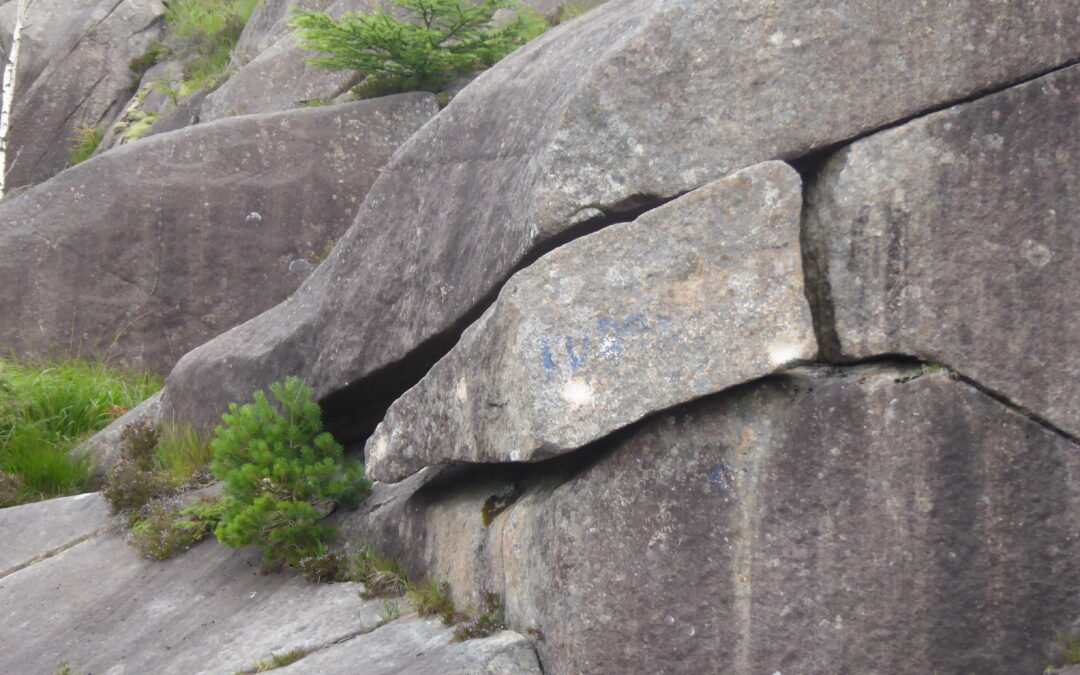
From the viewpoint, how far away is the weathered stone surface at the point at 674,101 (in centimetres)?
378

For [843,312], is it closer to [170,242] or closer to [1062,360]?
[1062,360]

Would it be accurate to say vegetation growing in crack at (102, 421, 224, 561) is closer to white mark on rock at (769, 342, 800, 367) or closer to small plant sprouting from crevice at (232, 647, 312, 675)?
small plant sprouting from crevice at (232, 647, 312, 675)

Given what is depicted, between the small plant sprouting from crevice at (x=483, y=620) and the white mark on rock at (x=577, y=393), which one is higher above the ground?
the white mark on rock at (x=577, y=393)

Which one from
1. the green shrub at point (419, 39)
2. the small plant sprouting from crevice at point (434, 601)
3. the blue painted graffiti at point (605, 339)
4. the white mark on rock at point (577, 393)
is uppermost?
the green shrub at point (419, 39)

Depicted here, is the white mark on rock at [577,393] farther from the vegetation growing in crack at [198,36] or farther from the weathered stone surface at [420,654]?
the vegetation growing in crack at [198,36]

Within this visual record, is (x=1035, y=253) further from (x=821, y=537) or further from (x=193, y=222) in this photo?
(x=193, y=222)

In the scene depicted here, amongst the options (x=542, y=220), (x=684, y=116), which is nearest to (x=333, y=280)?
(x=542, y=220)

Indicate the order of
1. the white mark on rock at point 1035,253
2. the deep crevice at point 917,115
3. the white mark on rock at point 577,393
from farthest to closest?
the white mark on rock at point 577,393 < the deep crevice at point 917,115 < the white mark on rock at point 1035,253

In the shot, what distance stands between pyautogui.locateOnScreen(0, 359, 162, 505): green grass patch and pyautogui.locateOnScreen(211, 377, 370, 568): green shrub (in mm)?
2728

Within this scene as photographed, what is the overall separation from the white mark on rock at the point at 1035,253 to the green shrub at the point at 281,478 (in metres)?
3.90

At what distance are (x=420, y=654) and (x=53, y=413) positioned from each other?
570 cm

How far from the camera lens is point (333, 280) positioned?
6.21 metres

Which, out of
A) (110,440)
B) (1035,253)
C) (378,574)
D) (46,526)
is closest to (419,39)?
(110,440)

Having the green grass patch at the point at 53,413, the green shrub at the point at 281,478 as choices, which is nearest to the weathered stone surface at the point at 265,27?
the green grass patch at the point at 53,413
